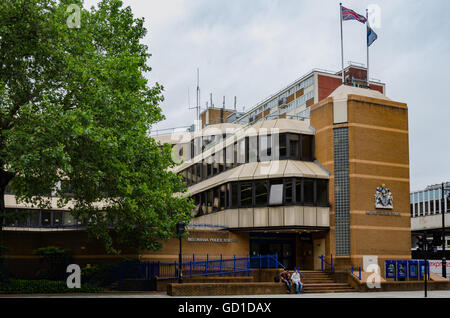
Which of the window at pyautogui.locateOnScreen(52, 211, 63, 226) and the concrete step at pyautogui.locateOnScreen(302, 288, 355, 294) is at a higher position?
the window at pyautogui.locateOnScreen(52, 211, 63, 226)

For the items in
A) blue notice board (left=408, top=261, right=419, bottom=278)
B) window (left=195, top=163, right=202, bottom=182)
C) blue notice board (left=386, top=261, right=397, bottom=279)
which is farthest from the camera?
window (left=195, top=163, right=202, bottom=182)

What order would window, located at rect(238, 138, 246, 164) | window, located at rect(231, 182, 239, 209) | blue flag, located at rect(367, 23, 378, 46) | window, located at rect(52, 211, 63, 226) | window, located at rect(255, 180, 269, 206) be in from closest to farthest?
window, located at rect(255, 180, 269, 206), window, located at rect(231, 182, 239, 209), window, located at rect(238, 138, 246, 164), blue flag, located at rect(367, 23, 378, 46), window, located at rect(52, 211, 63, 226)

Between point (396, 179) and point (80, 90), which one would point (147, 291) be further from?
point (396, 179)

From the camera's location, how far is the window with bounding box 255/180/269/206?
A: 3291 centimetres

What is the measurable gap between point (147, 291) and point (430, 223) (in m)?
57.3

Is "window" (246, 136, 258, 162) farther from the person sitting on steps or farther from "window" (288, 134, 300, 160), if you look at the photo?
the person sitting on steps

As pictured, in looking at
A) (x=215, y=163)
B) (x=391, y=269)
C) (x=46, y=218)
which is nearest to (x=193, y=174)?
(x=215, y=163)

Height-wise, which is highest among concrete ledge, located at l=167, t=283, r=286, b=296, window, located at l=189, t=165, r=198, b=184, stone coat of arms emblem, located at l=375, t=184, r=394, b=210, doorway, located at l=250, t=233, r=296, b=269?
→ window, located at l=189, t=165, r=198, b=184

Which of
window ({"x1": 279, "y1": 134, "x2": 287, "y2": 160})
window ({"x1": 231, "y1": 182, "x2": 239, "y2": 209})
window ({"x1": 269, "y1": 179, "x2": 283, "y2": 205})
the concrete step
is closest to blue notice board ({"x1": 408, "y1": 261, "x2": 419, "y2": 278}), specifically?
the concrete step

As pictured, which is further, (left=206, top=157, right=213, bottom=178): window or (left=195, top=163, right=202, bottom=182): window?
(left=195, top=163, right=202, bottom=182): window

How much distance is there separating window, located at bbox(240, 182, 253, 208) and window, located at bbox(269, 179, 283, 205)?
4.76 feet

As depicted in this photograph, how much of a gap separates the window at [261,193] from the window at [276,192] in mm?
357

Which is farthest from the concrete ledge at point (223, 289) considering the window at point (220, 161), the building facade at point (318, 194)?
the window at point (220, 161)

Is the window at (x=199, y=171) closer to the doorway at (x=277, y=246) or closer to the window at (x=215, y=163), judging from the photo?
the window at (x=215, y=163)
